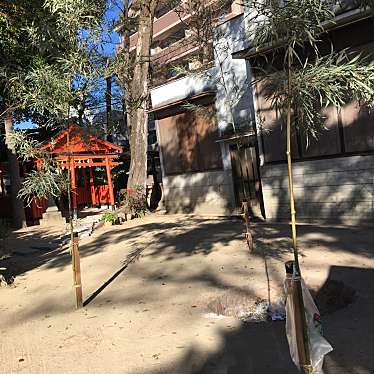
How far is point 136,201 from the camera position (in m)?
16.1

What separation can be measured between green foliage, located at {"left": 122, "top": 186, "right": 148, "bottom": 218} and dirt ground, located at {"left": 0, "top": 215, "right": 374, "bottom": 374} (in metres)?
5.51

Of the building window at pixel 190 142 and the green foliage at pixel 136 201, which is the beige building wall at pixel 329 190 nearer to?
the building window at pixel 190 142

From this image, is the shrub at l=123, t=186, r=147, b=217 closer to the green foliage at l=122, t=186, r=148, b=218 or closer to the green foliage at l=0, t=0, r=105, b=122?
the green foliage at l=122, t=186, r=148, b=218

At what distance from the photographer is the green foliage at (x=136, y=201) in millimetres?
15984

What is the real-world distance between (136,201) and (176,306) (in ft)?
34.7

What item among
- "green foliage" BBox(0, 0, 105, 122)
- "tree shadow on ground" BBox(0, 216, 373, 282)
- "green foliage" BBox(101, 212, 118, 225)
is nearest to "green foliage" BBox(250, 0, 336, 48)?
"green foliage" BBox(0, 0, 105, 122)

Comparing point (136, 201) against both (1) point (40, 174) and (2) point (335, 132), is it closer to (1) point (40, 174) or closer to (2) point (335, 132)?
(2) point (335, 132)

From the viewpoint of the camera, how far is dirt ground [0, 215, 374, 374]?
414 cm

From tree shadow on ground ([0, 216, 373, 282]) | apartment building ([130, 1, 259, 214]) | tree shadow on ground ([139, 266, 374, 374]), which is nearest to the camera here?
tree shadow on ground ([139, 266, 374, 374])

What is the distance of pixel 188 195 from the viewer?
15.9 metres

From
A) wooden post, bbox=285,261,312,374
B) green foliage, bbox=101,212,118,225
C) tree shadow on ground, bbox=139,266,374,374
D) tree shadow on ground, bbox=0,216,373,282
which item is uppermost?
wooden post, bbox=285,261,312,374

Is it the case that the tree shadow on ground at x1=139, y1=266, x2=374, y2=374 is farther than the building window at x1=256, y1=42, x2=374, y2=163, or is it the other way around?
the building window at x1=256, y1=42, x2=374, y2=163

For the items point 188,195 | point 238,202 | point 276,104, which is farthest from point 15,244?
point 276,104

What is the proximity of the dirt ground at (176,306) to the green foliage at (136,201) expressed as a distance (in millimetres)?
5513
